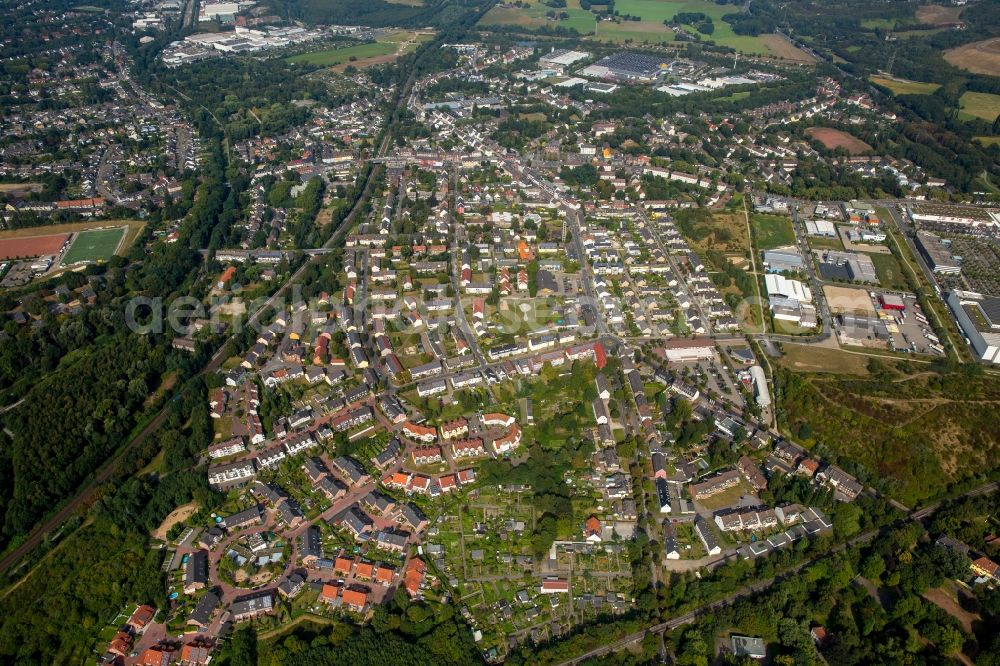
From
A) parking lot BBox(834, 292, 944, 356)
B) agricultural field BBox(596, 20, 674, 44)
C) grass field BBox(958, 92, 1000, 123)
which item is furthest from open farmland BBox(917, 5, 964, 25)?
parking lot BBox(834, 292, 944, 356)

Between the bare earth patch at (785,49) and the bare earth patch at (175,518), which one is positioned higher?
the bare earth patch at (785,49)

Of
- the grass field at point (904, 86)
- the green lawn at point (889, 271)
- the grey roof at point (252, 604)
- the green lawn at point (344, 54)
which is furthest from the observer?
the green lawn at point (344, 54)

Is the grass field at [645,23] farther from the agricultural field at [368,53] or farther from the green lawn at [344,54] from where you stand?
the green lawn at [344,54]

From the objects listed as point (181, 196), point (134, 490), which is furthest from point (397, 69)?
point (134, 490)

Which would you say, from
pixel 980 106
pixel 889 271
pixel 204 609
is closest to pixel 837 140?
pixel 980 106

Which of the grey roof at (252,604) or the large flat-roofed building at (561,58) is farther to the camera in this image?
the large flat-roofed building at (561,58)

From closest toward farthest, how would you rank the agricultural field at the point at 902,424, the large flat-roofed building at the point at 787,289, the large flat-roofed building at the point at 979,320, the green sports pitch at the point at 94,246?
the agricultural field at the point at 902,424
the large flat-roofed building at the point at 979,320
the large flat-roofed building at the point at 787,289
the green sports pitch at the point at 94,246

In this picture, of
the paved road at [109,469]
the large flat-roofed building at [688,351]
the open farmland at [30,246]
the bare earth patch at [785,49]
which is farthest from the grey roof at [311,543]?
the bare earth patch at [785,49]
